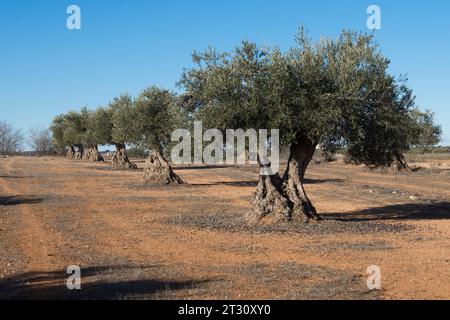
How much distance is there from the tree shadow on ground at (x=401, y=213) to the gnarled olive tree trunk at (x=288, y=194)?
5.21ft

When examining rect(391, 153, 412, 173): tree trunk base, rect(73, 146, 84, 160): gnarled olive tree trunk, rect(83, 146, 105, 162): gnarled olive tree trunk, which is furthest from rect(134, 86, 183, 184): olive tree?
rect(73, 146, 84, 160): gnarled olive tree trunk

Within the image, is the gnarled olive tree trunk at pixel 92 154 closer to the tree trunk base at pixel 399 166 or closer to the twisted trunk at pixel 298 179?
the tree trunk base at pixel 399 166

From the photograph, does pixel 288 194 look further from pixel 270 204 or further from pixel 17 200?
pixel 17 200

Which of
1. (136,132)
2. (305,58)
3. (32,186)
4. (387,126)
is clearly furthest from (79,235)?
(136,132)

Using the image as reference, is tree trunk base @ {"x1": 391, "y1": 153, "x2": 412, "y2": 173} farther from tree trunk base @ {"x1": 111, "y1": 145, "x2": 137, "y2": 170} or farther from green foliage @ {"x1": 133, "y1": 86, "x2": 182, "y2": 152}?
tree trunk base @ {"x1": 111, "y1": 145, "x2": 137, "y2": 170}

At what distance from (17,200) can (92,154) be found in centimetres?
5395

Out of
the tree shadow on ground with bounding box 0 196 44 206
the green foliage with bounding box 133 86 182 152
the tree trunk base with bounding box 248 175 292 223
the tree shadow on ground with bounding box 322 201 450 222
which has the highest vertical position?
the green foliage with bounding box 133 86 182 152

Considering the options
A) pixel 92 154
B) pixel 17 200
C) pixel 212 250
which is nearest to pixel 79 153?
pixel 92 154

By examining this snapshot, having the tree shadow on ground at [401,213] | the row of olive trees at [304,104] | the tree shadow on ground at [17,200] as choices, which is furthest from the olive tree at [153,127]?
the row of olive trees at [304,104]

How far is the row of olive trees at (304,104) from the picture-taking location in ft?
46.7

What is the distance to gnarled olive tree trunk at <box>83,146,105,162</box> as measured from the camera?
7350 cm

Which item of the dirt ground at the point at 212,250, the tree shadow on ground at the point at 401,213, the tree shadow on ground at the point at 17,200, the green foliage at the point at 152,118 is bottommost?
the tree shadow on ground at the point at 401,213

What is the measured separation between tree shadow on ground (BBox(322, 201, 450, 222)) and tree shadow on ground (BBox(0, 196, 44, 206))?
11.2 meters

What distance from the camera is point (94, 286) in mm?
8648
